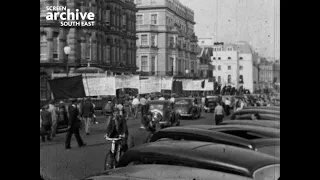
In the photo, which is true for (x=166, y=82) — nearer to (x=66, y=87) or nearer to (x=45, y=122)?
(x=66, y=87)

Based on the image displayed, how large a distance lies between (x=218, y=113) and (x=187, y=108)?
34 centimetres

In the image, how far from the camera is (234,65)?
4.83m

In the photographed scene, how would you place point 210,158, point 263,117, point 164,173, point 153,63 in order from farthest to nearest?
1. point 153,63
2. point 263,117
3. point 210,158
4. point 164,173

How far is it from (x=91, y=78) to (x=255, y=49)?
5.67 feet

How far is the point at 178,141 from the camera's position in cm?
396

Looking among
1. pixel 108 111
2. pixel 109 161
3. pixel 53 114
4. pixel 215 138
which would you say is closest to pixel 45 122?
pixel 53 114

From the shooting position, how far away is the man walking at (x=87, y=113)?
14.8 ft

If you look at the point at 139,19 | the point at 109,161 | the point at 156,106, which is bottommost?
the point at 109,161

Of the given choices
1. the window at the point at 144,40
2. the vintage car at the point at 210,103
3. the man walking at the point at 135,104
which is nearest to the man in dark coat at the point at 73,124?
the man walking at the point at 135,104

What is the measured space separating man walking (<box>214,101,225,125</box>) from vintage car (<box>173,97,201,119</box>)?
177 millimetres

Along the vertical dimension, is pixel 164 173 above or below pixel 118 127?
below

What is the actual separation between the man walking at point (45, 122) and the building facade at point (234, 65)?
1812 millimetres

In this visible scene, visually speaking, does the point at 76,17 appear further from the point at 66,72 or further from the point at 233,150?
the point at 233,150
